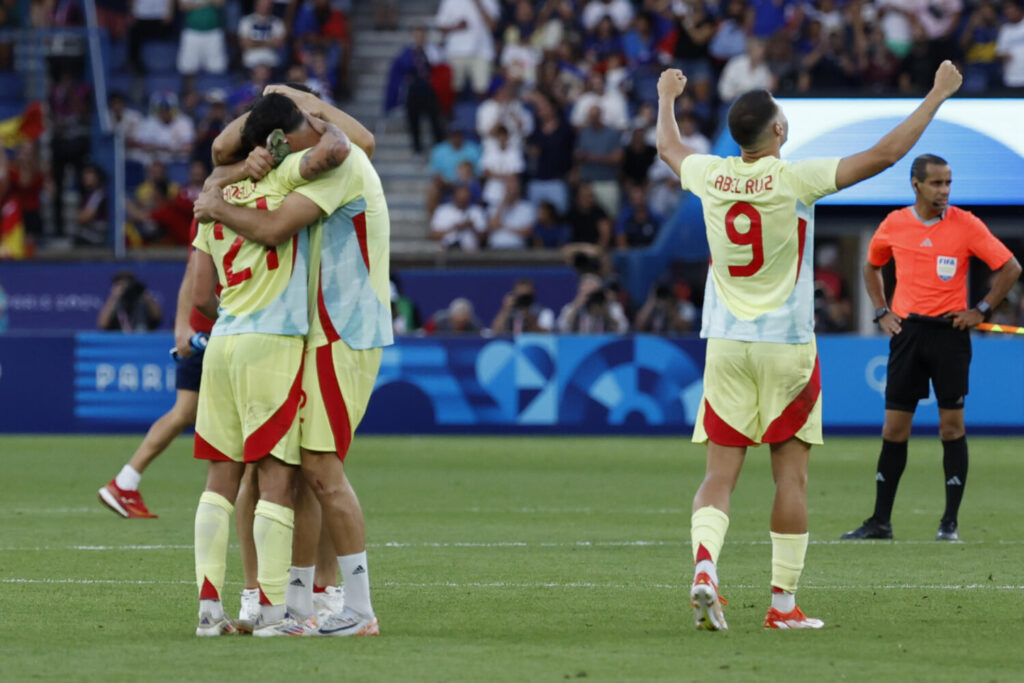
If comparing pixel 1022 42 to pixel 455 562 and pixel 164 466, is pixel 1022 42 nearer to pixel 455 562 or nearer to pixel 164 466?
pixel 164 466

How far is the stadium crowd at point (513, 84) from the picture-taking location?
24.8m

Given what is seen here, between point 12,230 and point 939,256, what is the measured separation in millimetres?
16977

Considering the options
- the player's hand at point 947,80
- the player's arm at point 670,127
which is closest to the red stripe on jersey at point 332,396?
the player's arm at point 670,127

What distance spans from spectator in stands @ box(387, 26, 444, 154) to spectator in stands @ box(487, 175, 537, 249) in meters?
2.54

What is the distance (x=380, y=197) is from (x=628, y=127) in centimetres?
1839

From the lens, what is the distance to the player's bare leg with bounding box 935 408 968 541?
11203mm

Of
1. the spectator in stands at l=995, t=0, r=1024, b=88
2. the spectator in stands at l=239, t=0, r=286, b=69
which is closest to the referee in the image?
the spectator in stands at l=995, t=0, r=1024, b=88

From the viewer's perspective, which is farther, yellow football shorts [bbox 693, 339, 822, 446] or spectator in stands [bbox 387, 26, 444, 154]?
spectator in stands [bbox 387, 26, 444, 154]

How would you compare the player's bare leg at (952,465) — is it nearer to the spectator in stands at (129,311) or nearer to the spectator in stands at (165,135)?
the spectator in stands at (129,311)

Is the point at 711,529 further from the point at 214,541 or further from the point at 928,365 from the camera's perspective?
the point at 928,365

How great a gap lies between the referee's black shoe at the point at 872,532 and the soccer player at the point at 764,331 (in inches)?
145

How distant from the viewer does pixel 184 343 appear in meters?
10.5

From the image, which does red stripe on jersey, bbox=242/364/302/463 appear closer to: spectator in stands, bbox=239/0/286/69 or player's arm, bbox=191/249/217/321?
player's arm, bbox=191/249/217/321

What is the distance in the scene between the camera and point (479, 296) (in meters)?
23.0
